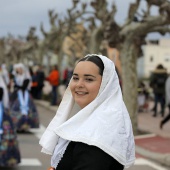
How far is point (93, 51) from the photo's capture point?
16156 mm

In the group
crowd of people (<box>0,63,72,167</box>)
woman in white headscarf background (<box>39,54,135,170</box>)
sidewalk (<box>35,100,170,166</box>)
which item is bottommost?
sidewalk (<box>35,100,170,166</box>)

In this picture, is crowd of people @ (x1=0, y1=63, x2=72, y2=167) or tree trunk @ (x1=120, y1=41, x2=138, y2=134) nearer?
crowd of people @ (x1=0, y1=63, x2=72, y2=167)

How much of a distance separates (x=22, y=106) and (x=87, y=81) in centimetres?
934

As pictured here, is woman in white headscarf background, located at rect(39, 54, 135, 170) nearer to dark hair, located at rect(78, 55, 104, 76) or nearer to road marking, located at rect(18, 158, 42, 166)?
dark hair, located at rect(78, 55, 104, 76)

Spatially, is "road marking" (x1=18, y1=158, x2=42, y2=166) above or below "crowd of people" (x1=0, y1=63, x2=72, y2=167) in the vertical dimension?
below

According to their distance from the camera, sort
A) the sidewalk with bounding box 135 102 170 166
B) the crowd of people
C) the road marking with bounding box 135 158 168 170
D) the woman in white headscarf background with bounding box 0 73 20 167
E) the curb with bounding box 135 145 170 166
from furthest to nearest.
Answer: the sidewalk with bounding box 135 102 170 166 < the curb with bounding box 135 145 170 166 < the road marking with bounding box 135 158 168 170 < the crowd of people < the woman in white headscarf background with bounding box 0 73 20 167

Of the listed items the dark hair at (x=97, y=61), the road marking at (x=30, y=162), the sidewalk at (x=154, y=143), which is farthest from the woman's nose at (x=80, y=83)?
the sidewalk at (x=154, y=143)

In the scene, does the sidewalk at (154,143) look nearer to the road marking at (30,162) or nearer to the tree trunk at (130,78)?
the tree trunk at (130,78)

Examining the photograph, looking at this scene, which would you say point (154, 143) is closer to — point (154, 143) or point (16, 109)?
point (154, 143)

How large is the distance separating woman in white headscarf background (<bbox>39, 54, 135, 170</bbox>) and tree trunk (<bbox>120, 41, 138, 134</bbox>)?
9071mm

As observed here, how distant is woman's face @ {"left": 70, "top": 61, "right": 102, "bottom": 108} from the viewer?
8.00 ft

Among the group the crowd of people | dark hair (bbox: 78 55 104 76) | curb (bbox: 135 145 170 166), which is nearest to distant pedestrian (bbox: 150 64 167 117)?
the crowd of people

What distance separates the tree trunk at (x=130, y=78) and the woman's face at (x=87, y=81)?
30.0ft

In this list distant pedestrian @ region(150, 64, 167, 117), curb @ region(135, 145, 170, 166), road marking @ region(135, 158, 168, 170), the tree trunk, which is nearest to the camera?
road marking @ region(135, 158, 168, 170)
